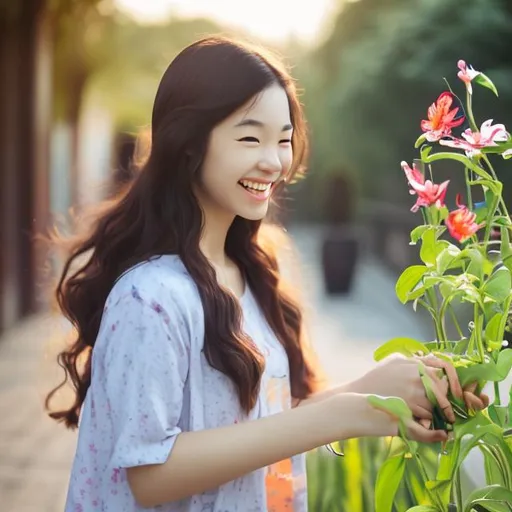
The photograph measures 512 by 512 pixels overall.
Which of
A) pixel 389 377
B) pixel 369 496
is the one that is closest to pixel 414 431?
pixel 389 377

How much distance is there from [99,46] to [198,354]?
14.7 meters

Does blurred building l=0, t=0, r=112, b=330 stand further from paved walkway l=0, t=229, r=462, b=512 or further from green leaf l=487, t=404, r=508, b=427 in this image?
green leaf l=487, t=404, r=508, b=427

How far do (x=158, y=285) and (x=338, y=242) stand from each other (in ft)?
33.5

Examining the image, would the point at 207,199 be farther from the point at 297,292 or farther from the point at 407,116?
the point at 407,116

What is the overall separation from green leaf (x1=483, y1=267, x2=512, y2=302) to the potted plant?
10228 millimetres

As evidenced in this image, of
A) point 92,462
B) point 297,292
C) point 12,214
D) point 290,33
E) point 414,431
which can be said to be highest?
point 290,33

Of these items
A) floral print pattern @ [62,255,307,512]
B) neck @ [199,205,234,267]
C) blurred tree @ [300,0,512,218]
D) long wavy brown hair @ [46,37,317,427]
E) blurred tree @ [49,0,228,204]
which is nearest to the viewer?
floral print pattern @ [62,255,307,512]

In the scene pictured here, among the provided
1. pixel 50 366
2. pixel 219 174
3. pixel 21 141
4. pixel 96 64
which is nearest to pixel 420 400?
pixel 219 174

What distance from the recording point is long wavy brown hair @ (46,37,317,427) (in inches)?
58.4

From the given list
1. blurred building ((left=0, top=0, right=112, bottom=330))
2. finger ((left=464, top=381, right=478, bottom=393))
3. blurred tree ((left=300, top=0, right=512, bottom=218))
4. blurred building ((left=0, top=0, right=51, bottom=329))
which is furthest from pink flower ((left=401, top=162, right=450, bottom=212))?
blurred building ((left=0, top=0, right=51, bottom=329))

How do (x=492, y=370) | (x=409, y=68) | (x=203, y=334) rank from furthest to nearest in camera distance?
1. (x=409, y=68)
2. (x=203, y=334)
3. (x=492, y=370)

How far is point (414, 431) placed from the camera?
1268mm

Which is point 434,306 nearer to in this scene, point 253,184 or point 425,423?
point 425,423

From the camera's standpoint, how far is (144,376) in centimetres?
134
